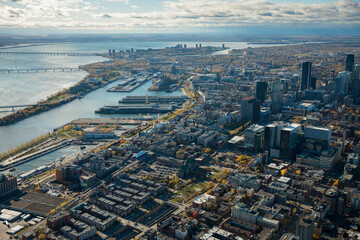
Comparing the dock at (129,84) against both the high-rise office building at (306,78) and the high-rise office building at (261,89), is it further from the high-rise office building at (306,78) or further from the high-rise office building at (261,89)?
the high-rise office building at (306,78)

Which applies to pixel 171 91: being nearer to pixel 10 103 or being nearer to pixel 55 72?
pixel 10 103

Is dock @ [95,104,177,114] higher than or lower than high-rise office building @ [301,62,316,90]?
lower

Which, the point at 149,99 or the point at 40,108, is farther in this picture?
the point at 149,99

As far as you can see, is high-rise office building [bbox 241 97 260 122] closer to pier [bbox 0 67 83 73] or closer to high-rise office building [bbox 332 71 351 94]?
high-rise office building [bbox 332 71 351 94]

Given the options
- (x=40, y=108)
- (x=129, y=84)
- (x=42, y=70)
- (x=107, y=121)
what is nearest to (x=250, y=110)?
(x=107, y=121)

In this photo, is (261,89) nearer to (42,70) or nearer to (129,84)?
(129,84)

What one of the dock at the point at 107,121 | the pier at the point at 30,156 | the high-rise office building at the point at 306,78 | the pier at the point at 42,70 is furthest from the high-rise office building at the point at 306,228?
the pier at the point at 42,70

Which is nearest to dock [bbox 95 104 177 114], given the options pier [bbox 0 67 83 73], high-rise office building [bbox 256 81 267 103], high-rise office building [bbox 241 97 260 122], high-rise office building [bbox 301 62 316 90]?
high-rise office building [bbox 241 97 260 122]

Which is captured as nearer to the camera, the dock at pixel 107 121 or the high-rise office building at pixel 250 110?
the high-rise office building at pixel 250 110
